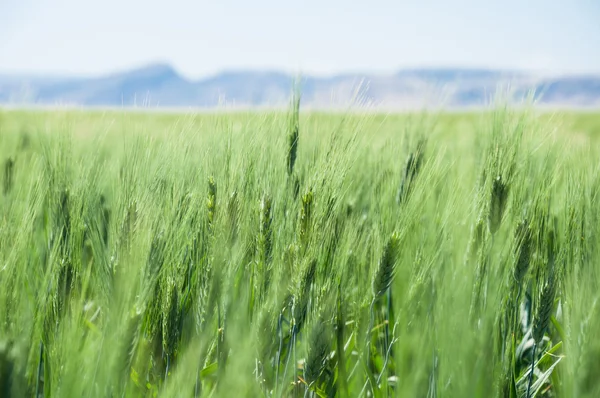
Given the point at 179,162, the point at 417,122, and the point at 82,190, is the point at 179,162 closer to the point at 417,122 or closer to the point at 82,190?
the point at 82,190

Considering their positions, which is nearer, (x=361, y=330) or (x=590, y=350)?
(x=590, y=350)

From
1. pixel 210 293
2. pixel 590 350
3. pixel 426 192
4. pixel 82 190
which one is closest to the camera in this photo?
pixel 590 350

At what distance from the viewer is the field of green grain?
0.60 meters

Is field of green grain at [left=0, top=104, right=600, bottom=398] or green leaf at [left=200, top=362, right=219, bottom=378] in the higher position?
field of green grain at [left=0, top=104, right=600, bottom=398]

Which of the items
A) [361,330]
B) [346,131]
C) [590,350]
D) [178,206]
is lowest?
[361,330]

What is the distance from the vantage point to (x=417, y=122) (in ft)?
5.02

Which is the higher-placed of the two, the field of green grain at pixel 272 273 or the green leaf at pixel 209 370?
the field of green grain at pixel 272 273

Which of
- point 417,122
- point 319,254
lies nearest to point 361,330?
point 319,254

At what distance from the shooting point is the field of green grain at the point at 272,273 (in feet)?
1.97

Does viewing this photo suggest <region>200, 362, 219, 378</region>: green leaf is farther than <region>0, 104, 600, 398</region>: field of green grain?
Yes

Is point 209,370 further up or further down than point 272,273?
further down

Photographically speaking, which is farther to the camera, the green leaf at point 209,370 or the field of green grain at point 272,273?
the green leaf at point 209,370

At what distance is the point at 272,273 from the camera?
0.85m

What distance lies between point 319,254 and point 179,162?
279mm
